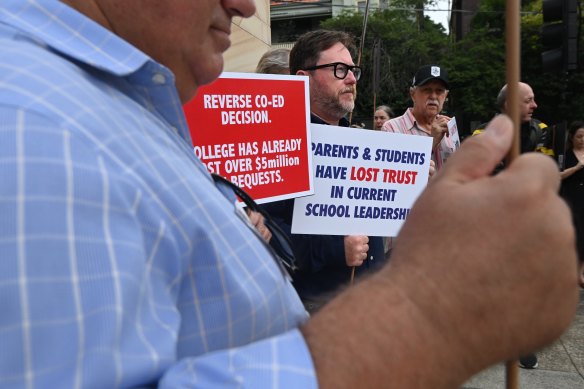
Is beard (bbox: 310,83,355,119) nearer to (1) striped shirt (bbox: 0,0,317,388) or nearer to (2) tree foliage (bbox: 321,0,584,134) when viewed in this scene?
(1) striped shirt (bbox: 0,0,317,388)

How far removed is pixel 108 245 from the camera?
60 cm

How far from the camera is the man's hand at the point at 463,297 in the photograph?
0.66m

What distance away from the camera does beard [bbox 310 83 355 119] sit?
3.11 meters

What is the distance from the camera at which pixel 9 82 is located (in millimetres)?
659

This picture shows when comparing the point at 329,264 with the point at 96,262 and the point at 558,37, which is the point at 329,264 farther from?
the point at 558,37

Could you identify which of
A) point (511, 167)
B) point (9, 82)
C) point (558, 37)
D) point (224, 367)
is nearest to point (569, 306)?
point (511, 167)

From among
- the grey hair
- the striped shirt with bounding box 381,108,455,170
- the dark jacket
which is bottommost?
the dark jacket

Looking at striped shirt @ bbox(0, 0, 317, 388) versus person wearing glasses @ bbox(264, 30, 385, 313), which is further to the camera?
person wearing glasses @ bbox(264, 30, 385, 313)

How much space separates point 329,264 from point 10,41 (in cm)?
215

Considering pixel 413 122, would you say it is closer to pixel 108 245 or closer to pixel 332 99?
pixel 332 99

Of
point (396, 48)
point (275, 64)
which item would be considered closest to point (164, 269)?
point (275, 64)

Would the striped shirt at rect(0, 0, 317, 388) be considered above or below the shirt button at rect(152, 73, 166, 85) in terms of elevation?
below

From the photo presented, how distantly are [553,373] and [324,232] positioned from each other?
2.65m

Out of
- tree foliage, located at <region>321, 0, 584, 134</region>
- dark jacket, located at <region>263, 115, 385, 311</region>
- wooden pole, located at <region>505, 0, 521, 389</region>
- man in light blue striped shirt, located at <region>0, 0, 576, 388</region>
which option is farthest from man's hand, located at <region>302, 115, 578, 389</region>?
tree foliage, located at <region>321, 0, 584, 134</region>
